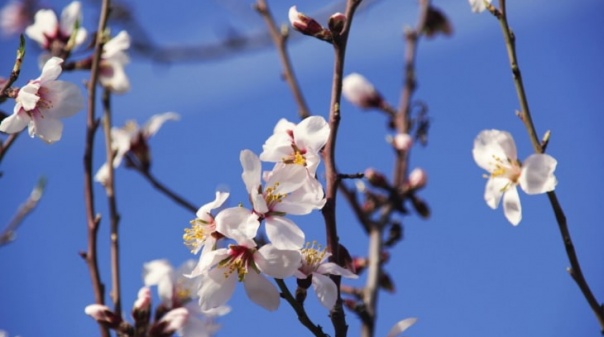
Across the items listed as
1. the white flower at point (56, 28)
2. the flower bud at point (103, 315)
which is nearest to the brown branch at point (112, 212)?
the flower bud at point (103, 315)

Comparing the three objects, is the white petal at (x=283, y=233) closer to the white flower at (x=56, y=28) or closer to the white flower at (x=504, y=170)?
the white flower at (x=504, y=170)

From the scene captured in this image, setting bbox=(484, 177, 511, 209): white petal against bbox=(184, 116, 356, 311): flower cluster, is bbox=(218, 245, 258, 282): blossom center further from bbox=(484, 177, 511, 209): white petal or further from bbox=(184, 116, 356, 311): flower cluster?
bbox=(484, 177, 511, 209): white petal

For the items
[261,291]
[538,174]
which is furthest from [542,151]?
[261,291]

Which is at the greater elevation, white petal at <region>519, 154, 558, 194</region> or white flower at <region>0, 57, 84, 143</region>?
white flower at <region>0, 57, 84, 143</region>

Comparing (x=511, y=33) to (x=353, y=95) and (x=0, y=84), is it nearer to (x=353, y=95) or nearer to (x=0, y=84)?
(x=0, y=84)

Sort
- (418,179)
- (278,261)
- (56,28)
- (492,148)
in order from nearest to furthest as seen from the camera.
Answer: (278,261)
(492,148)
(56,28)
(418,179)

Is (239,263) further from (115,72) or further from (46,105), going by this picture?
(115,72)

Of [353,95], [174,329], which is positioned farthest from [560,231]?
[353,95]

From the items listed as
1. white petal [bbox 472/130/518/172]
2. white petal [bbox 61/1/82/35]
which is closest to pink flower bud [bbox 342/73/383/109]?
white petal [bbox 61/1/82/35]
